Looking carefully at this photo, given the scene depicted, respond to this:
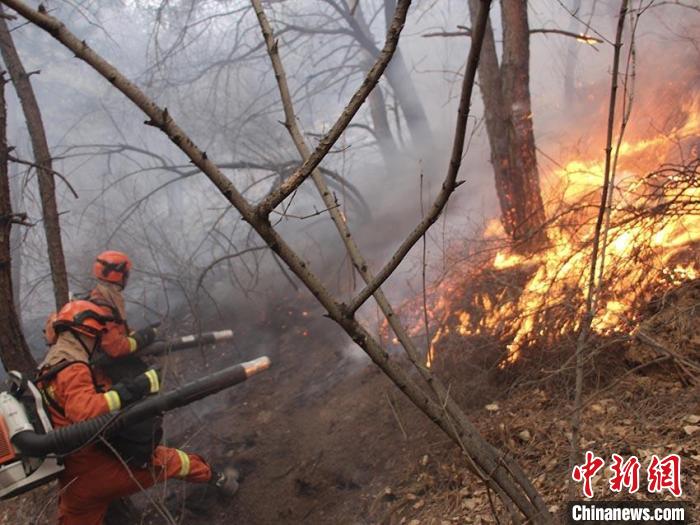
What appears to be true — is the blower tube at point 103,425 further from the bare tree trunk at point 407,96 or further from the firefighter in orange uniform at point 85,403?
the bare tree trunk at point 407,96

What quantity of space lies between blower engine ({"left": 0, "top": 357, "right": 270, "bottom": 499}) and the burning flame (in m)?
2.44

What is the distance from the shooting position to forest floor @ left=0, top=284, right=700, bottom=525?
10.2ft

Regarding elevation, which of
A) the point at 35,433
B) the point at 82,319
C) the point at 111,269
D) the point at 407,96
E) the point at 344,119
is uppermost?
the point at 407,96

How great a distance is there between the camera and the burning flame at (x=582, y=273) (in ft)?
12.9

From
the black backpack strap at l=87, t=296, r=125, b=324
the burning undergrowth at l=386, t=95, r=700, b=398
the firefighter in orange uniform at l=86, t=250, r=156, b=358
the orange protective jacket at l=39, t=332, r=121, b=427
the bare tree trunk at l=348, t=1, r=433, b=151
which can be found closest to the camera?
the orange protective jacket at l=39, t=332, r=121, b=427

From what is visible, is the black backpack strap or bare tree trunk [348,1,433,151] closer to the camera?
the black backpack strap

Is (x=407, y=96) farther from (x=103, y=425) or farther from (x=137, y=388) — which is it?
(x=103, y=425)

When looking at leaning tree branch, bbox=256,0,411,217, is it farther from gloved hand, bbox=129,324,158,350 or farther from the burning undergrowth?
gloved hand, bbox=129,324,158,350

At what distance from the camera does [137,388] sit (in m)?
4.00

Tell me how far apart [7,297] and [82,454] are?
163 cm

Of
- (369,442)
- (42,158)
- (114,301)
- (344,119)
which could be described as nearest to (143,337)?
(114,301)

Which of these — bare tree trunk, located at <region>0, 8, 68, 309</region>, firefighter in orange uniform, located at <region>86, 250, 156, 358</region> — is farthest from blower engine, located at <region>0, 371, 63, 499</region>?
bare tree trunk, located at <region>0, 8, 68, 309</region>

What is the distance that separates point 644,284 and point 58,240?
569cm

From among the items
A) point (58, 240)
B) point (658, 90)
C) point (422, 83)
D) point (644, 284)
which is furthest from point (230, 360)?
point (422, 83)
